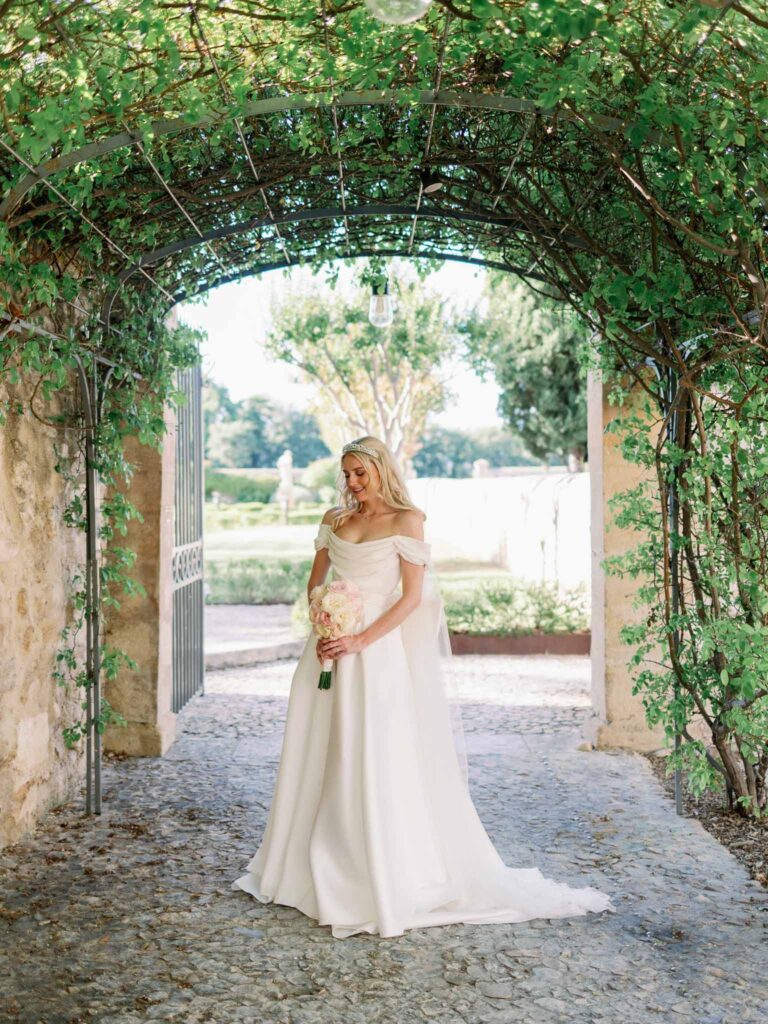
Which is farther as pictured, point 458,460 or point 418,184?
point 458,460

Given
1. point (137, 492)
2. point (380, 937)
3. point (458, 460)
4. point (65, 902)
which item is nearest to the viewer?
point (380, 937)

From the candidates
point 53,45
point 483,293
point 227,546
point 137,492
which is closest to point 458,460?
point 227,546

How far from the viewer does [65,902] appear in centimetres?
438

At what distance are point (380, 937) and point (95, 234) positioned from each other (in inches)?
138

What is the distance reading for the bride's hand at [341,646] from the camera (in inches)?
170

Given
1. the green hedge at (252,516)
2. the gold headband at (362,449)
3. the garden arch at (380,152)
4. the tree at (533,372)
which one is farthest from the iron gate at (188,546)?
the green hedge at (252,516)

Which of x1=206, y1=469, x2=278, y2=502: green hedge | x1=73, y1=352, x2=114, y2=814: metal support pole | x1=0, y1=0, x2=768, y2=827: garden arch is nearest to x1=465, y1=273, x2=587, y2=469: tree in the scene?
x1=0, y1=0, x2=768, y2=827: garden arch

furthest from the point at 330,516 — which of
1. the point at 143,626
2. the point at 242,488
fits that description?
the point at 242,488

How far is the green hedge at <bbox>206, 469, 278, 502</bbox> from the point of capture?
3972 cm

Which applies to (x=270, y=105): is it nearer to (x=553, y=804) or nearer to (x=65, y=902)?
(x=65, y=902)

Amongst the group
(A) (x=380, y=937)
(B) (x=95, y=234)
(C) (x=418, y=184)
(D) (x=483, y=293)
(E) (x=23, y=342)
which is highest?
(D) (x=483, y=293)

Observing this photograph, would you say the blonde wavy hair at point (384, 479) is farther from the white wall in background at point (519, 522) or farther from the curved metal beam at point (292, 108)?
the white wall in background at point (519, 522)

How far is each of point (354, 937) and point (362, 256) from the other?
4237 millimetres

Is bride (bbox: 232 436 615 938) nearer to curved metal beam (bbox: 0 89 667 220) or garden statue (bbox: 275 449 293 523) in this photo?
curved metal beam (bbox: 0 89 667 220)
